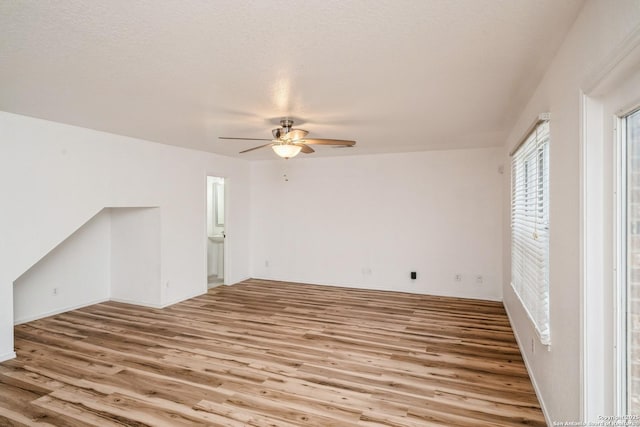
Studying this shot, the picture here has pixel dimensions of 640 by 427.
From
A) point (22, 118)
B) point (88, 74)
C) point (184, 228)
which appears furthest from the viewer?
point (184, 228)

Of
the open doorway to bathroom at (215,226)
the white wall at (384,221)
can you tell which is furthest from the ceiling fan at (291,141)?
the open doorway to bathroom at (215,226)

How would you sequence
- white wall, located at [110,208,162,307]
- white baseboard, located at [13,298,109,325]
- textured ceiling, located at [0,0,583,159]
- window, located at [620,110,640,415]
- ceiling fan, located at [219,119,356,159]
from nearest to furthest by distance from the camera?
window, located at [620,110,640,415] → textured ceiling, located at [0,0,583,159] → ceiling fan, located at [219,119,356,159] → white baseboard, located at [13,298,109,325] → white wall, located at [110,208,162,307]

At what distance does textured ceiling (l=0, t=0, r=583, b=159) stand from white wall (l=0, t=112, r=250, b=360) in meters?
0.37

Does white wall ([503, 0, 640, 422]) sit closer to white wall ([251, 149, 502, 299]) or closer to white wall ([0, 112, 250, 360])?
white wall ([251, 149, 502, 299])

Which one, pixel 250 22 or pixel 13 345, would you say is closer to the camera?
pixel 250 22

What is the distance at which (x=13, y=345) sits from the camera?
3502 mm

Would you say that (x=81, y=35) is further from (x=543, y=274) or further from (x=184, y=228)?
(x=184, y=228)

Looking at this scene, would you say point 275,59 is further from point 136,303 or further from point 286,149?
point 136,303

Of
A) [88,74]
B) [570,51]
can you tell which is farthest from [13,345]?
[570,51]

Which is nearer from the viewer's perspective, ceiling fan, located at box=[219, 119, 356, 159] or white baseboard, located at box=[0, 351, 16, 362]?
white baseboard, located at box=[0, 351, 16, 362]

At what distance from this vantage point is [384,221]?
6.15 meters

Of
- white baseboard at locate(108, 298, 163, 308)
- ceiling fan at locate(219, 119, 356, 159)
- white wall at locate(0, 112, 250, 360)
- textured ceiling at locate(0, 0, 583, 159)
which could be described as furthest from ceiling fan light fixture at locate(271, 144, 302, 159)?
white baseboard at locate(108, 298, 163, 308)

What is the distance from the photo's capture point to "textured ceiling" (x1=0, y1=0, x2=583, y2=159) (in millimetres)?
1639

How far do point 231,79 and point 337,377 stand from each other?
262 centimetres
